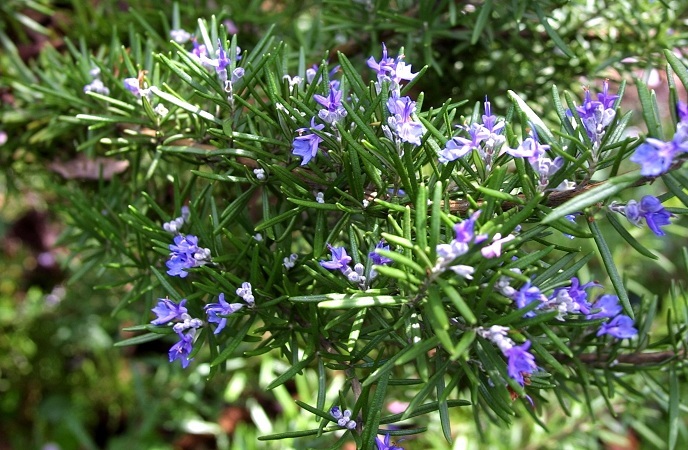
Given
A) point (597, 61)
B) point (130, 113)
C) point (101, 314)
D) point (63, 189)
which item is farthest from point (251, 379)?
point (597, 61)

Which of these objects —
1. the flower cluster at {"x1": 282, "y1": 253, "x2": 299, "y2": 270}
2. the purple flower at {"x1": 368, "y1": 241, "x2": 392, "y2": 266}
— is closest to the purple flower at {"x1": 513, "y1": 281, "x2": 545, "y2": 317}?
the purple flower at {"x1": 368, "y1": 241, "x2": 392, "y2": 266}

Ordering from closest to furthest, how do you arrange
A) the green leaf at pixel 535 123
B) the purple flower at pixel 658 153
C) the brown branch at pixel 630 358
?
1. the purple flower at pixel 658 153
2. the green leaf at pixel 535 123
3. the brown branch at pixel 630 358

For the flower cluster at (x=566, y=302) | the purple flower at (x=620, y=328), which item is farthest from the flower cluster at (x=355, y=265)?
the purple flower at (x=620, y=328)

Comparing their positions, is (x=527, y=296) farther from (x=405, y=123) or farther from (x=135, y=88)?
(x=135, y=88)

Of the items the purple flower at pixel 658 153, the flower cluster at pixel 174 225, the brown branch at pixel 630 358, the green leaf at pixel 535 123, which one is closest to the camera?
the purple flower at pixel 658 153

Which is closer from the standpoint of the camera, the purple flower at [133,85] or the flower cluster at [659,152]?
the flower cluster at [659,152]

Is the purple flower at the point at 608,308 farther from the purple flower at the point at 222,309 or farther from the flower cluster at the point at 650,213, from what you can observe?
the purple flower at the point at 222,309

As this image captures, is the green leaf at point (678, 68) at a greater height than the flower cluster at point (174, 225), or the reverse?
the green leaf at point (678, 68)

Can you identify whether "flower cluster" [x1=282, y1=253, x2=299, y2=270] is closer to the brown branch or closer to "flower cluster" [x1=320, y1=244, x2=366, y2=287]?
"flower cluster" [x1=320, y1=244, x2=366, y2=287]
